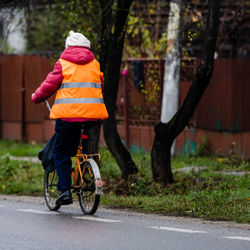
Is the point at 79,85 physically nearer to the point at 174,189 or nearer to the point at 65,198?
the point at 65,198

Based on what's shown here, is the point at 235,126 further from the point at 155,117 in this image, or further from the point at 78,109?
the point at 78,109

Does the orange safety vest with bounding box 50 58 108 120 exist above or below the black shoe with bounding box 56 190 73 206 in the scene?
above

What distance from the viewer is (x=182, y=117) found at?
1074 cm

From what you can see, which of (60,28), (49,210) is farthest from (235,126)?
(60,28)

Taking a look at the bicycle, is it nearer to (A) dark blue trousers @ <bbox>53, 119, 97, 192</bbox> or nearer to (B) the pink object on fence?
(A) dark blue trousers @ <bbox>53, 119, 97, 192</bbox>

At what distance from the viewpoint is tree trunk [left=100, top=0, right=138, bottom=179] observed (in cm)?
1145

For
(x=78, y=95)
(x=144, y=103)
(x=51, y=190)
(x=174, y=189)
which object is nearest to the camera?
(x=78, y=95)

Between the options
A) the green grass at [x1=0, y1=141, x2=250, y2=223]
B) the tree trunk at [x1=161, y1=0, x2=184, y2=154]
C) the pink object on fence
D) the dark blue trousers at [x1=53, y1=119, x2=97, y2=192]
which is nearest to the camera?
the dark blue trousers at [x1=53, y1=119, x2=97, y2=192]

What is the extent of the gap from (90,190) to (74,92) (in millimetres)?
1081

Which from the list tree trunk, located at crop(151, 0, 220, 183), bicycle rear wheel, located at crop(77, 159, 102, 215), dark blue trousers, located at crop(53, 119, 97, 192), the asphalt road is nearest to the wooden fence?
tree trunk, located at crop(151, 0, 220, 183)

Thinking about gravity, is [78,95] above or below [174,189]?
above

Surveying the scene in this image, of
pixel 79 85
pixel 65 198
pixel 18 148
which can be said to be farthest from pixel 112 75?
pixel 18 148

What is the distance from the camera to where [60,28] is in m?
24.5

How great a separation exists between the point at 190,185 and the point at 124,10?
2548 mm
